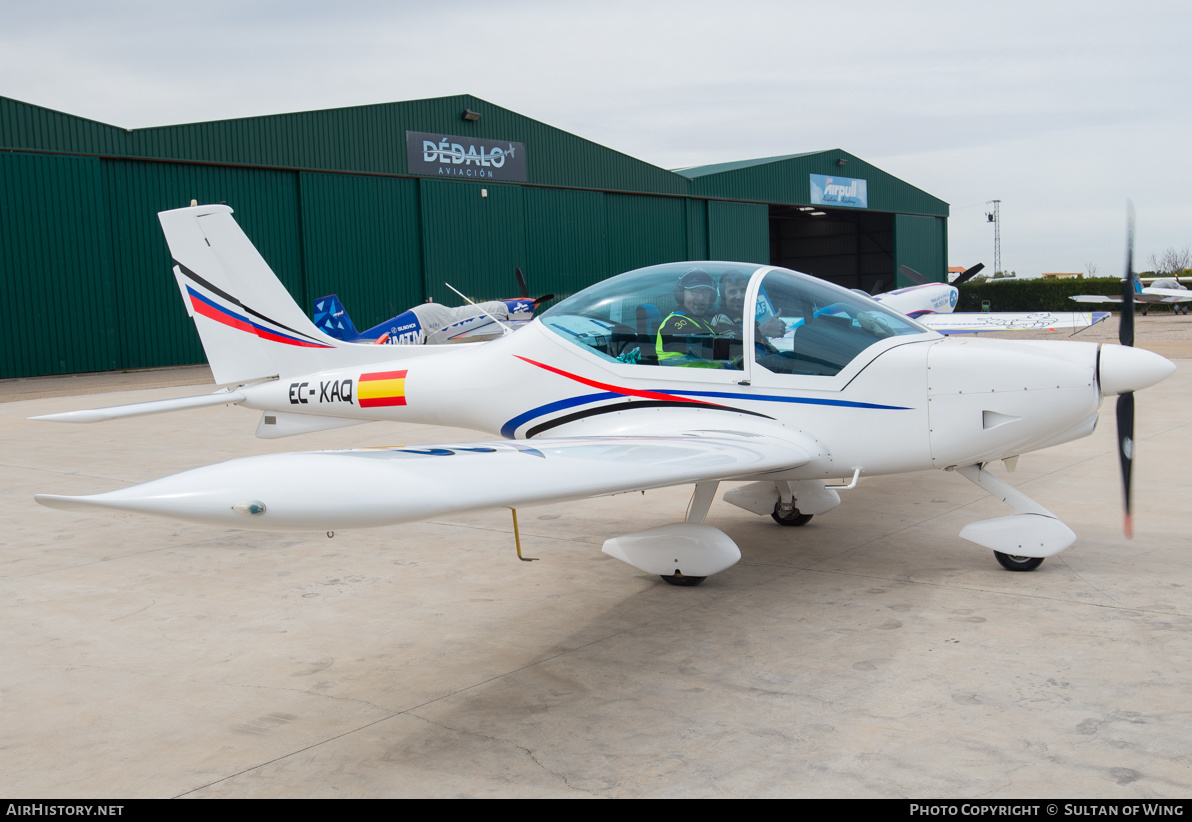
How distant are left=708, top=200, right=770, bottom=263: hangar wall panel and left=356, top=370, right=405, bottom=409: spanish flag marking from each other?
95.1ft

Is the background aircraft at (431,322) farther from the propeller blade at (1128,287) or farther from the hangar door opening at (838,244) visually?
the hangar door opening at (838,244)

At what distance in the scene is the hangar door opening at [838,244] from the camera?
154 ft

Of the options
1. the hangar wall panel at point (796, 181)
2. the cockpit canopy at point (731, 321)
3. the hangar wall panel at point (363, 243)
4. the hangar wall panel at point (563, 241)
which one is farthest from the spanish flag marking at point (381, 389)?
the hangar wall panel at point (796, 181)

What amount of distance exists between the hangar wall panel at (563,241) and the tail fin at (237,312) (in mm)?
22123

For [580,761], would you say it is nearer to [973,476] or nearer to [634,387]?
[634,387]

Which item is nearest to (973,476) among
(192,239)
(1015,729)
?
A: (1015,729)

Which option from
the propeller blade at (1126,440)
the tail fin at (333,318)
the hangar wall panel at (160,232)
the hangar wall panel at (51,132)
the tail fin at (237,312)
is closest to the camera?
the propeller blade at (1126,440)

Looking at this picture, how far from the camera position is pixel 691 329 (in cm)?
521

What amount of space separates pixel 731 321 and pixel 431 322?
16.5m

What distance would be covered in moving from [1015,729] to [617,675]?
1.45 metres

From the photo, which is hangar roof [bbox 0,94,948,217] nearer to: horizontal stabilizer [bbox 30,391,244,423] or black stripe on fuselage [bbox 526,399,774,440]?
horizontal stabilizer [bbox 30,391,244,423]

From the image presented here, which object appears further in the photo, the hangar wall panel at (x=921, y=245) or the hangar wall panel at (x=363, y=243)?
the hangar wall panel at (x=921, y=245)

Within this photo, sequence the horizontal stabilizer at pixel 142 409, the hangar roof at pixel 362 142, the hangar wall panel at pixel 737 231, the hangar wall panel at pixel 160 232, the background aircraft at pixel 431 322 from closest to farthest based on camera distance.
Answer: the horizontal stabilizer at pixel 142 409, the background aircraft at pixel 431 322, the hangar roof at pixel 362 142, the hangar wall panel at pixel 160 232, the hangar wall panel at pixel 737 231

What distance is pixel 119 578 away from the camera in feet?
17.6
